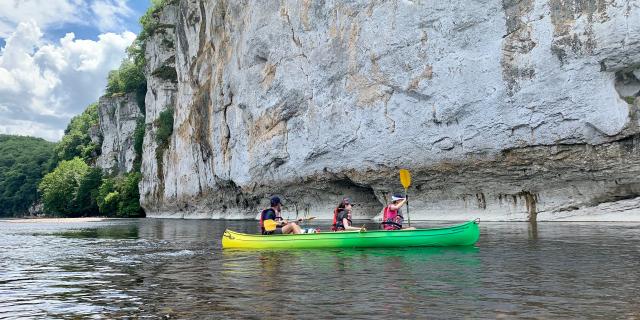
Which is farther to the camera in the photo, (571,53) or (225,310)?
(571,53)

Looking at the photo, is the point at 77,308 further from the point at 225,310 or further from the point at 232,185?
the point at 232,185

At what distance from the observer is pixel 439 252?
48.9 ft

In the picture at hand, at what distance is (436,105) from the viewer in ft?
100

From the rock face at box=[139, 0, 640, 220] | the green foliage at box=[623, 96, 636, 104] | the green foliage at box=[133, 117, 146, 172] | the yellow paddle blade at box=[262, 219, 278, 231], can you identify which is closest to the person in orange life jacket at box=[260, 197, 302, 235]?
the yellow paddle blade at box=[262, 219, 278, 231]

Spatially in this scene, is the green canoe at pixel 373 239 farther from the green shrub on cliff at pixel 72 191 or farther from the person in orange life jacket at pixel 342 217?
the green shrub on cliff at pixel 72 191

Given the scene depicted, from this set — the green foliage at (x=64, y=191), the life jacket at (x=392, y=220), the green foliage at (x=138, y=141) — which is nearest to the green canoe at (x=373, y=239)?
the life jacket at (x=392, y=220)

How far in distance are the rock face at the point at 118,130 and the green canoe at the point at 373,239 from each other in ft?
223

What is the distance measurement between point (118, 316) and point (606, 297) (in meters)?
7.19

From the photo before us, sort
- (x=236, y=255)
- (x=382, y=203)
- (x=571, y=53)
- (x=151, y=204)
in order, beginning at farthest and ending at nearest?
(x=151, y=204), (x=382, y=203), (x=571, y=53), (x=236, y=255)

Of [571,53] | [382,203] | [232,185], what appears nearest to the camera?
[571,53]

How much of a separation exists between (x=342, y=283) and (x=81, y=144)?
107m

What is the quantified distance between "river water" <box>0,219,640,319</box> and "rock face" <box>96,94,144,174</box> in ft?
227

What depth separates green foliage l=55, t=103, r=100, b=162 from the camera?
321ft

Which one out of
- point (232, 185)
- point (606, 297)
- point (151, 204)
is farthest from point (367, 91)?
point (151, 204)
